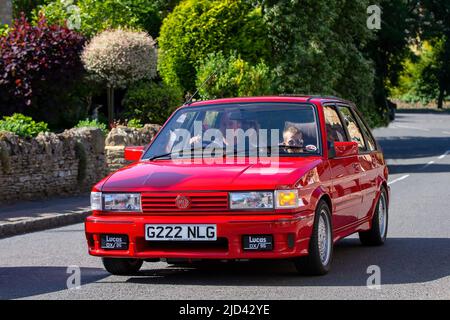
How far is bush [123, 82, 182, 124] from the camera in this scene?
24.5 metres

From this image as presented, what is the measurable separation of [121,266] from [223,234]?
130 cm

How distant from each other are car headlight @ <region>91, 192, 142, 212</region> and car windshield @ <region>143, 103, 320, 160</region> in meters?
0.96

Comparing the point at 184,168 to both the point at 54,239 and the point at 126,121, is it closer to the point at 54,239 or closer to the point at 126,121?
the point at 54,239

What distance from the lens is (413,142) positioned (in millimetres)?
49062

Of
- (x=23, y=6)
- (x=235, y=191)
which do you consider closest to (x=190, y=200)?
(x=235, y=191)

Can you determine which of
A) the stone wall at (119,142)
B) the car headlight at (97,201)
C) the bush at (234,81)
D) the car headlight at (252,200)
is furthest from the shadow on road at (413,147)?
the car headlight at (252,200)

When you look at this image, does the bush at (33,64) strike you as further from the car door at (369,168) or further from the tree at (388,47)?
the tree at (388,47)

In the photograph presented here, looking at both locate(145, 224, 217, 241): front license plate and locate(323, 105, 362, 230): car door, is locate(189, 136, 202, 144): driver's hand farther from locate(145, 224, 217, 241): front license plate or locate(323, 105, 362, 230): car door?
locate(145, 224, 217, 241): front license plate

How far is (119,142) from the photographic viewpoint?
837 inches

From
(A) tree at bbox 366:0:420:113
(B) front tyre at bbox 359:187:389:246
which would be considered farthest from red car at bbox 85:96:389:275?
(A) tree at bbox 366:0:420:113

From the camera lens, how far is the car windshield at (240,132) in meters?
10.3

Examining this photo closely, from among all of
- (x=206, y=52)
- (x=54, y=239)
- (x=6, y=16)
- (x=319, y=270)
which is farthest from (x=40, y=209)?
(x=6, y=16)

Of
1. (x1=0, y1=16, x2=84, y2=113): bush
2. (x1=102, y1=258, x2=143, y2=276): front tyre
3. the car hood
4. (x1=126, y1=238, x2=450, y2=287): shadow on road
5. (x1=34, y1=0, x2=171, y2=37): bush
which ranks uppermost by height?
(x1=34, y1=0, x2=171, y2=37): bush
